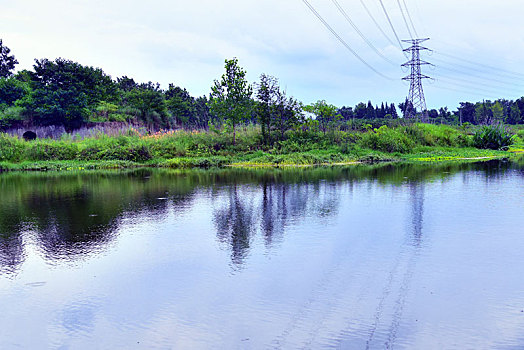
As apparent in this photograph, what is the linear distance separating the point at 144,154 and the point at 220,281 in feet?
97.8

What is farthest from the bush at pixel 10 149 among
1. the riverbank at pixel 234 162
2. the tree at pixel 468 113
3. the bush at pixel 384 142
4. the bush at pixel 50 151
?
the tree at pixel 468 113

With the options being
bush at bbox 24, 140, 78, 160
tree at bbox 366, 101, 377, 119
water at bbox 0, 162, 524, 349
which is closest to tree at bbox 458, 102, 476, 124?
tree at bbox 366, 101, 377, 119

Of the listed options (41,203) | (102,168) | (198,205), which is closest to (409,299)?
(198,205)

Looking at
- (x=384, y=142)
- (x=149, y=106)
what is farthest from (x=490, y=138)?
(x=149, y=106)

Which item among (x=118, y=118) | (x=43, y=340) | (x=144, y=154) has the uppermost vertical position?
(x=118, y=118)

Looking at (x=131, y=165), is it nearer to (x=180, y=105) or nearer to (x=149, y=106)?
(x=149, y=106)

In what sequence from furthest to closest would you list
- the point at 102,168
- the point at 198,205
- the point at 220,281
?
the point at 102,168
the point at 198,205
the point at 220,281

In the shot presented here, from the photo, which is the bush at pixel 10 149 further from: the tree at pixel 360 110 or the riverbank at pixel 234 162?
the tree at pixel 360 110

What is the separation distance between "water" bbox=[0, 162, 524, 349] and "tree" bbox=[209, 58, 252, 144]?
22486mm

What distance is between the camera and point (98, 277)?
25.0 ft

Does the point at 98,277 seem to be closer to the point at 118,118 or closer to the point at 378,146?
the point at 378,146

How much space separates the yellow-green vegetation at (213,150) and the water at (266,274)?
1916cm

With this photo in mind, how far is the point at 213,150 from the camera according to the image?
3656 cm

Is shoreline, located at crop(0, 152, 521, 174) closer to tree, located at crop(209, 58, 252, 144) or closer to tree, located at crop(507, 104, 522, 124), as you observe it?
tree, located at crop(209, 58, 252, 144)
